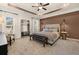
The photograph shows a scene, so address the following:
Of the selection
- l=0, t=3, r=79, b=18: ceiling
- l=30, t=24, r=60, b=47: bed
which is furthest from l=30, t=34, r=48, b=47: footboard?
l=0, t=3, r=79, b=18: ceiling

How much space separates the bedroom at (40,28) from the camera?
184cm

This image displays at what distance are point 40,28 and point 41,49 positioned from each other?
52cm

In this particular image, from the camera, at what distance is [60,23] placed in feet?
6.61

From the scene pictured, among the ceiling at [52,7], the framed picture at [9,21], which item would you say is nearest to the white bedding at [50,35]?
the ceiling at [52,7]

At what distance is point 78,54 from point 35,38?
43.6 inches

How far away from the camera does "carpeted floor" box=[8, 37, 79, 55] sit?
185 cm

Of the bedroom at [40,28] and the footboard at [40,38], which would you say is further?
the footboard at [40,38]

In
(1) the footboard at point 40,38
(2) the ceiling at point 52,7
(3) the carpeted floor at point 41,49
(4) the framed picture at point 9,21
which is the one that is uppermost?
(2) the ceiling at point 52,7

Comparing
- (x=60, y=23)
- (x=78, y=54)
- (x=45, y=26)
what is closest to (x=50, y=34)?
(x=45, y=26)

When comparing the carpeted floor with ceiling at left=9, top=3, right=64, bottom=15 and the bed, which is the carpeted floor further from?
ceiling at left=9, top=3, right=64, bottom=15

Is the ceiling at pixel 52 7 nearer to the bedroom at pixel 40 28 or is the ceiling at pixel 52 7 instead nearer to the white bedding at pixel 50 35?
the bedroom at pixel 40 28

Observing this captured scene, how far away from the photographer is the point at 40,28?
6.60 ft

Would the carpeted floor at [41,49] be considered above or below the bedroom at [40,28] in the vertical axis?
below

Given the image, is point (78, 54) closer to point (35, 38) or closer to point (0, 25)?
point (35, 38)
